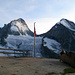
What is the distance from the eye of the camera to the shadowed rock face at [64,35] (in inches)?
2776

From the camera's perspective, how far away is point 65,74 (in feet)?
18.1

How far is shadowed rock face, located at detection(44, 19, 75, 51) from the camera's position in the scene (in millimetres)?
70500

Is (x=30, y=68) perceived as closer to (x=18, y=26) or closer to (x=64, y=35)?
(x=64, y=35)

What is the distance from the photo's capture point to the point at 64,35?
7675 cm

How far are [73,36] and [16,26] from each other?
4896cm

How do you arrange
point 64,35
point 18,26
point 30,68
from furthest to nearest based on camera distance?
point 18,26 → point 64,35 → point 30,68

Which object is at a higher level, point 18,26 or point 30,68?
point 18,26

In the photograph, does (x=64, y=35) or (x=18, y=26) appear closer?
(x=64, y=35)

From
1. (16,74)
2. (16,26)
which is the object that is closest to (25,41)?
(16,26)

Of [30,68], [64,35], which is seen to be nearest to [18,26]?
[64,35]

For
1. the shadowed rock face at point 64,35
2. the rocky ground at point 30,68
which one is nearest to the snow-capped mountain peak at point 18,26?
the shadowed rock face at point 64,35

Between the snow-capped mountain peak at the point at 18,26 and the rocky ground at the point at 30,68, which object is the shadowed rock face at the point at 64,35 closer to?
the snow-capped mountain peak at the point at 18,26

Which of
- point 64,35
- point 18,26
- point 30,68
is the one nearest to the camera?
point 30,68

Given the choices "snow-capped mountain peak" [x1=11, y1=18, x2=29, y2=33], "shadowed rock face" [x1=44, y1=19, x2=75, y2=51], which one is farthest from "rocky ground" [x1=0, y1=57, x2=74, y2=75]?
"snow-capped mountain peak" [x1=11, y1=18, x2=29, y2=33]
